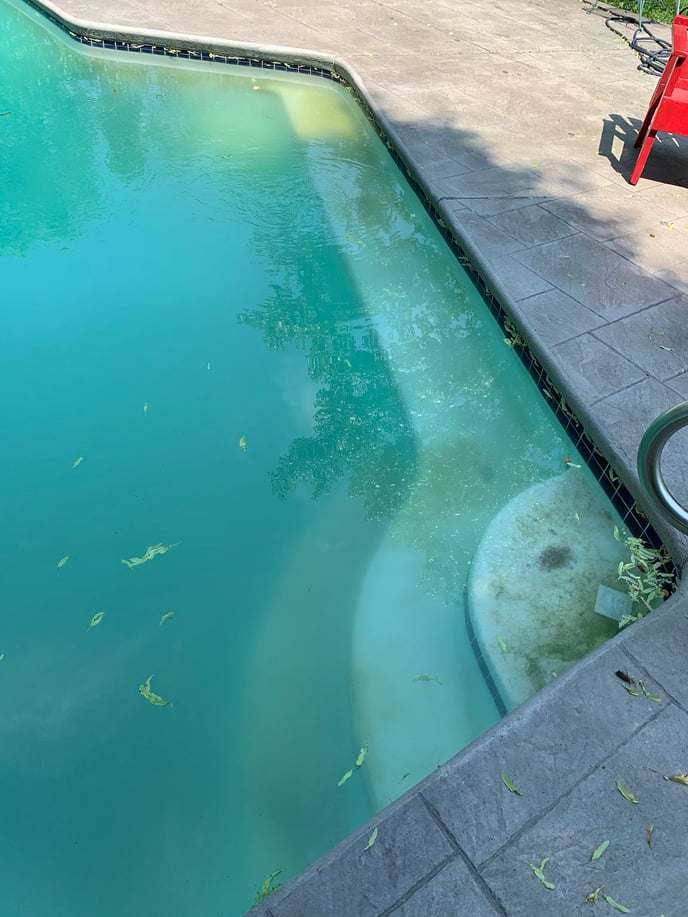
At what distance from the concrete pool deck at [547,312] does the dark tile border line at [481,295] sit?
0.09 meters

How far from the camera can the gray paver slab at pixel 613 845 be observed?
159 cm

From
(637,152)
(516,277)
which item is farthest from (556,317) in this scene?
(637,152)

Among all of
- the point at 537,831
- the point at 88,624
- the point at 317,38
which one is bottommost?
the point at 88,624

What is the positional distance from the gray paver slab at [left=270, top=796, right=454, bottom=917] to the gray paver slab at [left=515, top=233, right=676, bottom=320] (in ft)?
9.02

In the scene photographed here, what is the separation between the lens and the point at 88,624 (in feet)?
8.50

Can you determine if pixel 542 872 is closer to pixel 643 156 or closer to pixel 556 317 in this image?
pixel 556 317

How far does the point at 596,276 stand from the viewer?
151 inches

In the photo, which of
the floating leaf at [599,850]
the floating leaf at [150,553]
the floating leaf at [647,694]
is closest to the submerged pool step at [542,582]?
the floating leaf at [647,694]

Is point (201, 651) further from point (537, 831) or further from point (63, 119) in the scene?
point (63, 119)

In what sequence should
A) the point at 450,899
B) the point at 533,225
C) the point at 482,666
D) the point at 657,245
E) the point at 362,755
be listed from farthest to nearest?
the point at 533,225 < the point at 657,245 < the point at 482,666 < the point at 362,755 < the point at 450,899

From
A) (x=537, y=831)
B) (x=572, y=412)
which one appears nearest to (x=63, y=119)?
(x=572, y=412)

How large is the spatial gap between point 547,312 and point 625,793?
8.05 feet

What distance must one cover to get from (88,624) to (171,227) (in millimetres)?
3079

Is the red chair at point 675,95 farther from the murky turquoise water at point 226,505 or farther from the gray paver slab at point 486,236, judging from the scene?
the murky turquoise water at point 226,505
